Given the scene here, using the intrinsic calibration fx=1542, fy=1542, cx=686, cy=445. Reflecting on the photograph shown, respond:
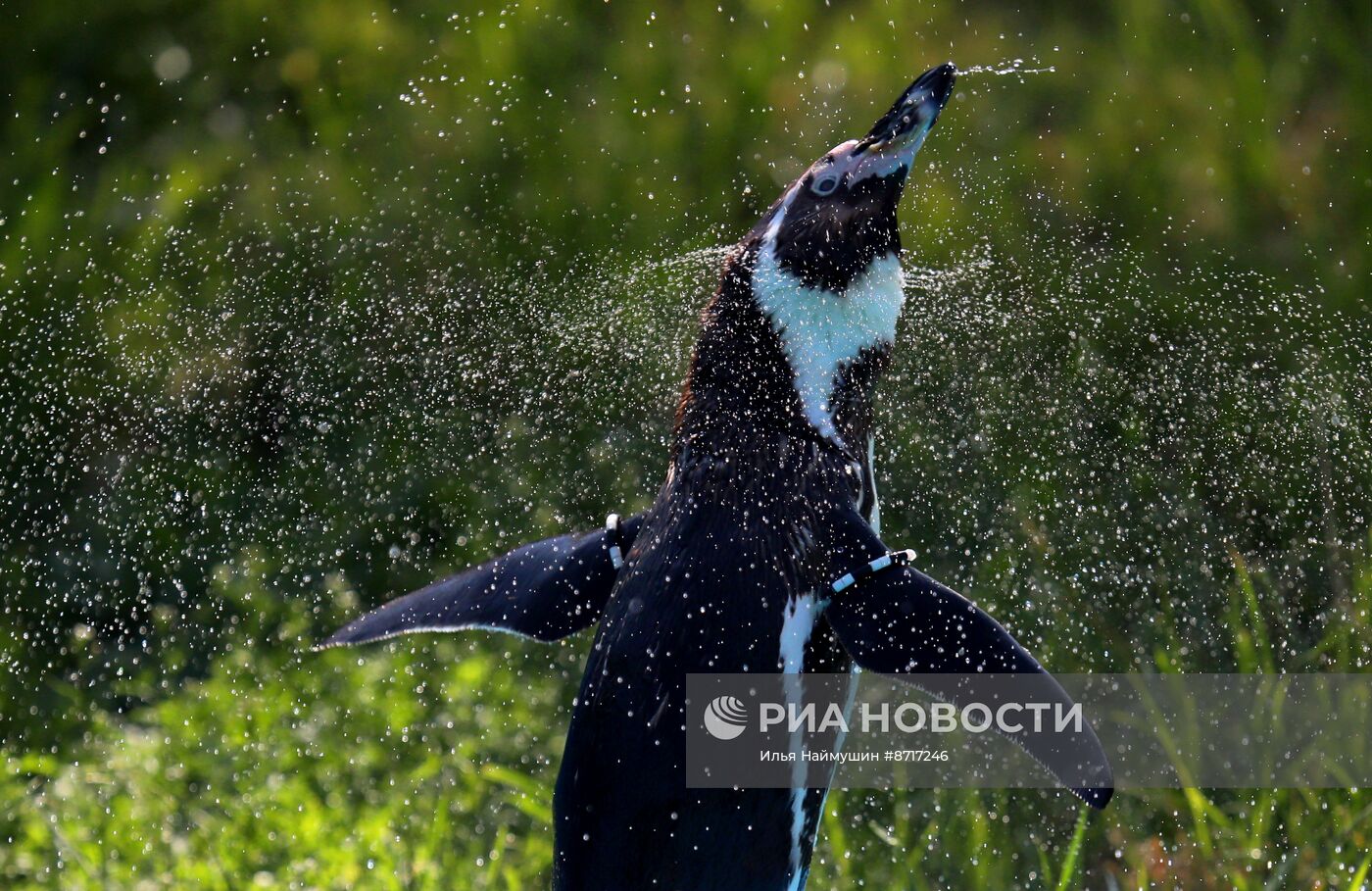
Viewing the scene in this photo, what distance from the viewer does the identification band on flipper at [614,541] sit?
2.23 meters

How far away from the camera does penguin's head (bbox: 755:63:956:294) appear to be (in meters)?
2.15

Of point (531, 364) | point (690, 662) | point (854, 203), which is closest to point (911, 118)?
point (854, 203)

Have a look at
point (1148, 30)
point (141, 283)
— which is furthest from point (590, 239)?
point (1148, 30)

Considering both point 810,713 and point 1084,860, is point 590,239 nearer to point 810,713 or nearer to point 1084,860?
point 1084,860

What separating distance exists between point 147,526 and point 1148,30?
370 cm

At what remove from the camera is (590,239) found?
190 inches

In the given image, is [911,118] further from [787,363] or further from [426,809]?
[426,809]

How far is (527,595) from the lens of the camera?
2320 mm

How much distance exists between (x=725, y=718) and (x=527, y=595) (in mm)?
452

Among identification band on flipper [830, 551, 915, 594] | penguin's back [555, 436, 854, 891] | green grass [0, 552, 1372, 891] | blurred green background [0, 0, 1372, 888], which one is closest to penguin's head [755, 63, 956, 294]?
penguin's back [555, 436, 854, 891]

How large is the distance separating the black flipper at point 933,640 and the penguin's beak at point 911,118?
0.59 metres

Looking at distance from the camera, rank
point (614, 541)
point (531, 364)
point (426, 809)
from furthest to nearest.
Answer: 1. point (531, 364)
2. point (426, 809)
3. point (614, 541)

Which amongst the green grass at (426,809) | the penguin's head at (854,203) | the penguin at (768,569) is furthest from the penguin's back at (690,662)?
the green grass at (426,809)

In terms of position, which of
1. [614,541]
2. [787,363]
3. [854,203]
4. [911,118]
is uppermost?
[911,118]
